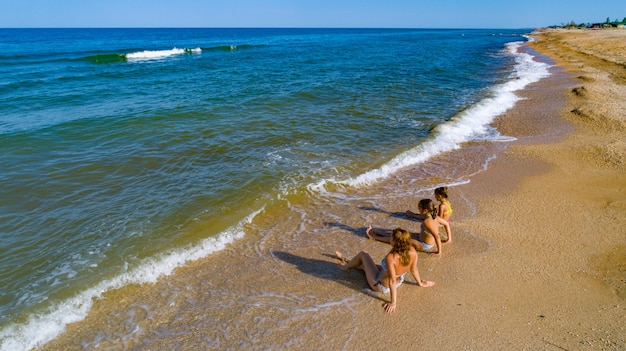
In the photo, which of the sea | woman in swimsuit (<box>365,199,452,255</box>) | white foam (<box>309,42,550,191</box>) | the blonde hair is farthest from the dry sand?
white foam (<box>309,42,550,191</box>)

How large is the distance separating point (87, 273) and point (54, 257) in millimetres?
887

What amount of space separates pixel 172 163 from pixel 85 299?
5670 millimetres

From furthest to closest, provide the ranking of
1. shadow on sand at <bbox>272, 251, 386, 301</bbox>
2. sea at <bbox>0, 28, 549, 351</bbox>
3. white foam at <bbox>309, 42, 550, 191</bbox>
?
white foam at <bbox>309, 42, 550, 191</bbox> < sea at <bbox>0, 28, 549, 351</bbox> < shadow on sand at <bbox>272, 251, 386, 301</bbox>

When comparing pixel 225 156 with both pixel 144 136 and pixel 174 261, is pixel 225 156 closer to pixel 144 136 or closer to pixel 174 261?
pixel 144 136

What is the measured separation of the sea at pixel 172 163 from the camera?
6.31m

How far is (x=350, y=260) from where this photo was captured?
639 cm

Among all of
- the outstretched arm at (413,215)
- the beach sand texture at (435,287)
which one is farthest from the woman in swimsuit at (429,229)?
the outstretched arm at (413,215)

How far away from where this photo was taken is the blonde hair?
5.18 m

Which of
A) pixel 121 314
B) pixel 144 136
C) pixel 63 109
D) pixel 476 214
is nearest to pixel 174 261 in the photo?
pixel 121 314

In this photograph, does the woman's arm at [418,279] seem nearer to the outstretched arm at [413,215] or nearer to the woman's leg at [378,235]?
the woman's leg at [378,235]

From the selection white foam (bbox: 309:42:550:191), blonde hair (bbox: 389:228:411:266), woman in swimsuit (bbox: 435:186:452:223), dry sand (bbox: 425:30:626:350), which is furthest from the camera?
white foam (bbox: 309:42:550:191)

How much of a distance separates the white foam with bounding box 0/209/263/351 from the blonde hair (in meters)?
3.33

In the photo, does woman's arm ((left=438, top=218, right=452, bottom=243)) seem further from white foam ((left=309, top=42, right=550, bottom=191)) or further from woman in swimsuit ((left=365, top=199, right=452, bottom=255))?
white foam ((left=309, top=42, right=550, bottom=191))

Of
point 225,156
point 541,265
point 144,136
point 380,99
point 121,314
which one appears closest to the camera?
point 121,314
